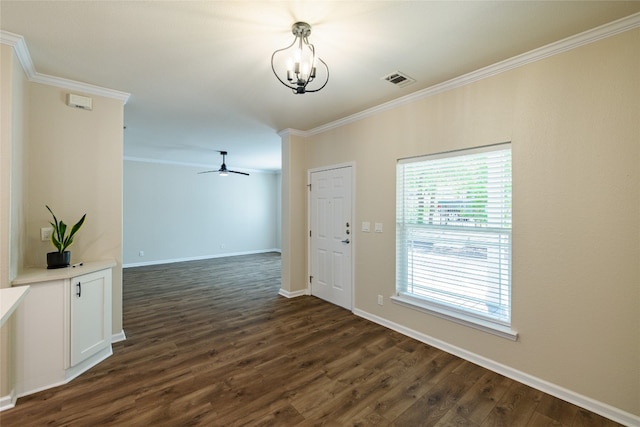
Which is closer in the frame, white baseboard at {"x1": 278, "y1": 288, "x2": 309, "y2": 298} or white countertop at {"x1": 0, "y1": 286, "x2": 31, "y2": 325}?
white countertop at {"x1": 0, "y1": 286, "x2": 31, "y2": 325}

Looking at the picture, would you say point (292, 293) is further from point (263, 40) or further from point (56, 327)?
point (263, 40)

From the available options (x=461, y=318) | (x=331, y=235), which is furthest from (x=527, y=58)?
(x=331, y=235)

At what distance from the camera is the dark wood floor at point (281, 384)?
1.93 metres

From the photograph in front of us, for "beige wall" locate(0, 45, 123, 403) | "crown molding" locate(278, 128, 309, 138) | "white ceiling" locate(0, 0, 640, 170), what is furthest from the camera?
"crown molding" locate(278, 128, 309, 138)

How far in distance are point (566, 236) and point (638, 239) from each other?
363 mm

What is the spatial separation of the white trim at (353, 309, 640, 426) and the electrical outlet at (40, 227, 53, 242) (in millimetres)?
3719

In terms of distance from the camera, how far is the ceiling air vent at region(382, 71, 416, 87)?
2648 mm

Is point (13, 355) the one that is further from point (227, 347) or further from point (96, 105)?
point (96, 105)

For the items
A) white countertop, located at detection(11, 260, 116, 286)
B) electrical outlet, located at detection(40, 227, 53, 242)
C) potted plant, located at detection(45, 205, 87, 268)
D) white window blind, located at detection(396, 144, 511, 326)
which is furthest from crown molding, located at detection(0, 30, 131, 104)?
white window blind, located at detection(396, 144, 511, 326)

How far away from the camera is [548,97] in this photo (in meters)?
2.22

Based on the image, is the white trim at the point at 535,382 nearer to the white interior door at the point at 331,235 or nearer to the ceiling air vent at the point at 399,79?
the white interior door at the point at 331,235

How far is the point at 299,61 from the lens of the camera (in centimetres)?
178

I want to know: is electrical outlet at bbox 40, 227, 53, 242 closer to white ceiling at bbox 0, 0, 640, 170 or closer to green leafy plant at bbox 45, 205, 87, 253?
green leafy plant at bbox 45, 205, 87, 253

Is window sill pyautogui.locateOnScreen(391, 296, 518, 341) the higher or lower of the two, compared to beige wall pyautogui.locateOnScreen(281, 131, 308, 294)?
lower
